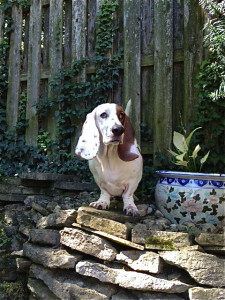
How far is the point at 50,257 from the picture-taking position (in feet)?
8.05

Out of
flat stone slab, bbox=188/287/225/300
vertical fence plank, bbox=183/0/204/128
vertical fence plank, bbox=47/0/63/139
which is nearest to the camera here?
flat stone slab, bbox=188/287/225/300

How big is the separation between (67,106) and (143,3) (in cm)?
126

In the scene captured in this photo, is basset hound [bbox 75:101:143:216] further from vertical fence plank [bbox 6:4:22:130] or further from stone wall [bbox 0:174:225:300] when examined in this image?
vertical fence plank [bbox 6:4:22:130]

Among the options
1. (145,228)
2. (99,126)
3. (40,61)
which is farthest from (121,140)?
(40,61)

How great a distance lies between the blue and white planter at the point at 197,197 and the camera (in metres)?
2.57

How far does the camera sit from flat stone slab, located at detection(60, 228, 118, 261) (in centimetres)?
233

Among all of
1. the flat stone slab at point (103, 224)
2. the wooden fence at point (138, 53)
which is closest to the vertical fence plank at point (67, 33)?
the wooden fence at point (138, 53)

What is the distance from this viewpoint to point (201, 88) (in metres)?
3.14

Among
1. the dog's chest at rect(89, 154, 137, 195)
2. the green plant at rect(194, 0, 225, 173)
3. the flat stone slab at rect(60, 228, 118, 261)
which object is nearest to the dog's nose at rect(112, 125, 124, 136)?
the dog's chest at rect(89, 154, 137, 195)

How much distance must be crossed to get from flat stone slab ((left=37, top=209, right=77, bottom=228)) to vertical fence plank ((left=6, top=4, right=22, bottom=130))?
1961 millimetres

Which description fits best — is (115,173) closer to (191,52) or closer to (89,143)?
(89,143)

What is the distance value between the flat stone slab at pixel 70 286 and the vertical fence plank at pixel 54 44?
5.99ft

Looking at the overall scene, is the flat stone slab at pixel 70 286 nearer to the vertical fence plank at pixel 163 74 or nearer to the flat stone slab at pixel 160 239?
the flat stone slab at pixel 160 239

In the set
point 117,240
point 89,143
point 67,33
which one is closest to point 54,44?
point 67,33
